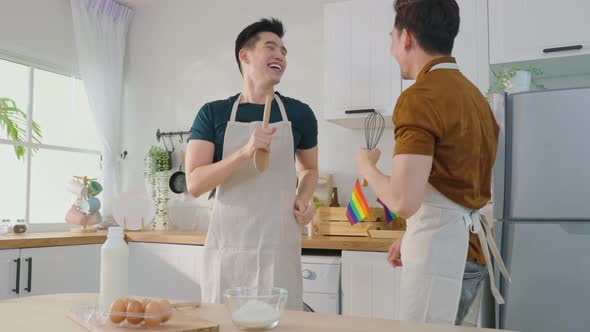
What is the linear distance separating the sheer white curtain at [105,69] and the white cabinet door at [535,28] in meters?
2.66

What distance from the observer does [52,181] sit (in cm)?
389

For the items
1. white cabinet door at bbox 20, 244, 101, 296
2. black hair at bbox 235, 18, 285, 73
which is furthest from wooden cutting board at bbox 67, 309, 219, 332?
white cabinet door at bbox 20, 244, 101, 296

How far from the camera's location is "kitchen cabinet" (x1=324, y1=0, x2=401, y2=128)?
124 inches

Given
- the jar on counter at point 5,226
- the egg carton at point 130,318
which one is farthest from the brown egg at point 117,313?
the jar on counter at point 5,226

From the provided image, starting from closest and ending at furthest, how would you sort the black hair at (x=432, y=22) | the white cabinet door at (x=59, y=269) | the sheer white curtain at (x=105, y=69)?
the black hair at (x=432, y=22), the white cabinet door at (x=59, y=269), the sheer white curtain at (x=105, y=69)

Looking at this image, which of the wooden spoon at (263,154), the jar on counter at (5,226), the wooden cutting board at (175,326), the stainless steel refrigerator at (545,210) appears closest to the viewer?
the wooden cutting board at (175,326)

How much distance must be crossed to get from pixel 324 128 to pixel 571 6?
156 cm

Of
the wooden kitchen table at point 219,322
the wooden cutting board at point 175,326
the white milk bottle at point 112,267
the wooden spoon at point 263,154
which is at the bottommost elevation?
the wooden kitchen table at point 219,322

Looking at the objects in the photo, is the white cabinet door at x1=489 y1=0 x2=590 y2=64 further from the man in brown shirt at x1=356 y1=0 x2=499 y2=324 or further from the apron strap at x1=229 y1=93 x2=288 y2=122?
the man in brown shirt at x1=356 y1=0 x2=499 y2=324

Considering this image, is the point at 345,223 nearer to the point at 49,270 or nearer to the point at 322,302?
the point at 322,302

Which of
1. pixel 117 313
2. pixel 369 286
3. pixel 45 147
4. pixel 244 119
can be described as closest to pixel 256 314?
pixel 117 313

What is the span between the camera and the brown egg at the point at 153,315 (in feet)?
3.31

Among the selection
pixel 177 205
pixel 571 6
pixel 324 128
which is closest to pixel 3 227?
pixel 177 205

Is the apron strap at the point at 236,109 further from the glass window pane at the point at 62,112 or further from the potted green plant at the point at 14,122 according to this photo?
the glass window pane at the point at 62,112
